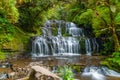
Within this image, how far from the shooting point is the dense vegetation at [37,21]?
56.2 ft

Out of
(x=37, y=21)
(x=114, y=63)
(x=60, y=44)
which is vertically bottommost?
(x=114, y=63)

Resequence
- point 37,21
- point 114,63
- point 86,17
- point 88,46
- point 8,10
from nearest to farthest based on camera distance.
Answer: point 114,63 → point 8,10 → point 37,21 → point 88,46 → point 86,17

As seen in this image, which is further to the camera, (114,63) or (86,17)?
(86,17)

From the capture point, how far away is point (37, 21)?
72.9ft

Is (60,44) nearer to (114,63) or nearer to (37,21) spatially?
(37,21)

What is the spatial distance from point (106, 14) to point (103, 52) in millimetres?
2912

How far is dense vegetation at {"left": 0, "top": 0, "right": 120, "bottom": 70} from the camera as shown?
17.1m

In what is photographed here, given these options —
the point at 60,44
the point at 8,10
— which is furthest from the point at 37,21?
the point at 8,10

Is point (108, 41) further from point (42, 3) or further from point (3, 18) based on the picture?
point (3, 18)

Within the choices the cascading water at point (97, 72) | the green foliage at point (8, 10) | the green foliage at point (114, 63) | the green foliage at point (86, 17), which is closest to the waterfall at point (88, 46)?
the green foliage at point (86, 17)

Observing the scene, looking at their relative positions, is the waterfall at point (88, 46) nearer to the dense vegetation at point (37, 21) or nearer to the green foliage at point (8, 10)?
the dense vegetation at point (37, 21)

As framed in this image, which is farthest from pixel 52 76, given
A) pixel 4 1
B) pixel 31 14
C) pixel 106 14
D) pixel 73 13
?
pixel 73 13

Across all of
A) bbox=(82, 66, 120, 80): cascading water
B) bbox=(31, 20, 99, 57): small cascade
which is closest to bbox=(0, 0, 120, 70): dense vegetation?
bbox=(82, 66, 120, 80): cascading water

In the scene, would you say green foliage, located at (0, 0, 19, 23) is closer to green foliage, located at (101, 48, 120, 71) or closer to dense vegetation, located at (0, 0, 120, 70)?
dense vegetation, located at (0, 0, 120, 70)
